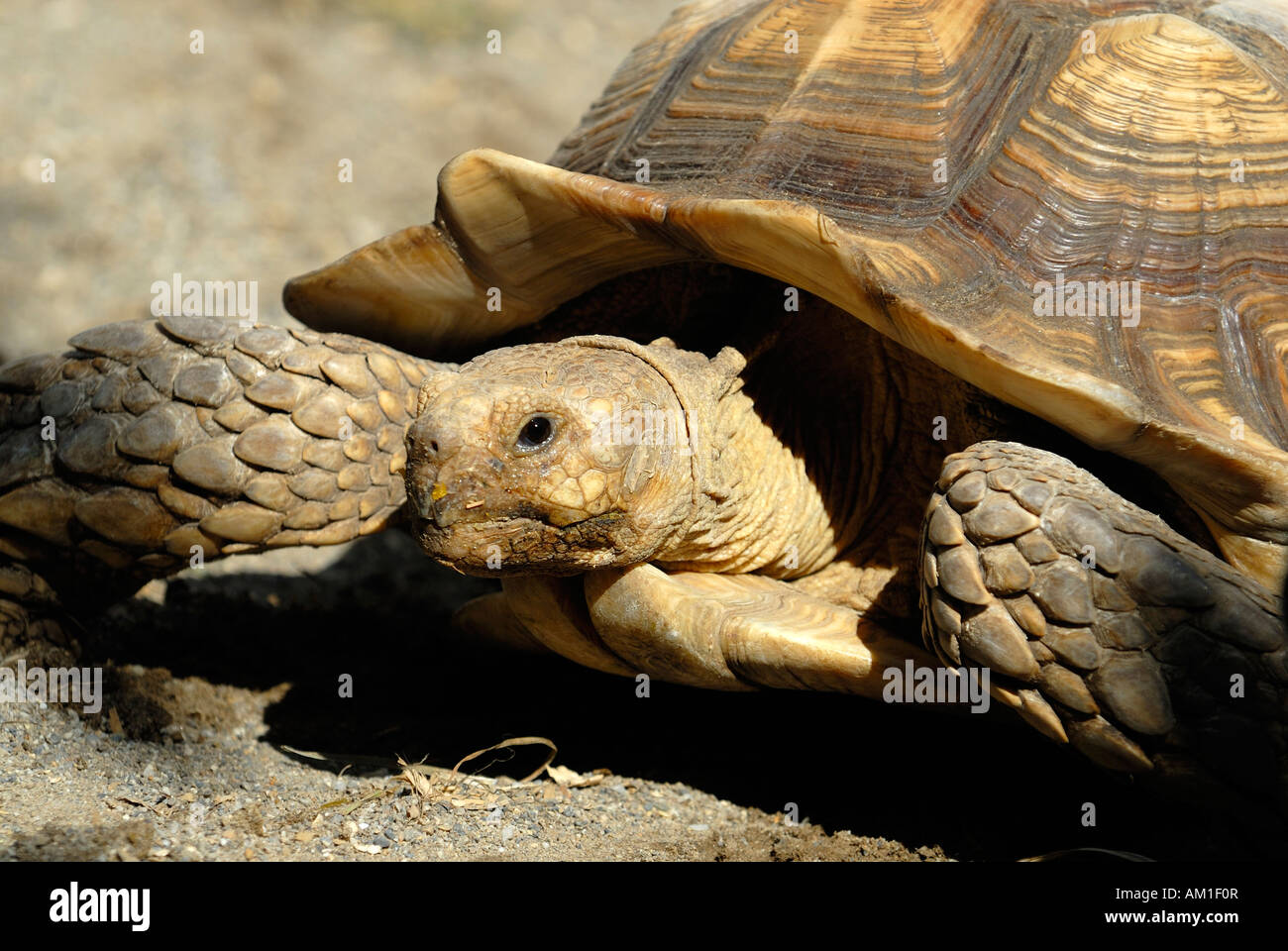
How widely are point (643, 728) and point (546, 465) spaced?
110 centimetres

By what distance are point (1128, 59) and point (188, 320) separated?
2384 millimetres

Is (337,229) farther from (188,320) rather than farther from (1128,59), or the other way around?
(1128,59)

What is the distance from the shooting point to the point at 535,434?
2.18m

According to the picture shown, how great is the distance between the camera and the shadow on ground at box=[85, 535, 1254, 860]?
7.61ft

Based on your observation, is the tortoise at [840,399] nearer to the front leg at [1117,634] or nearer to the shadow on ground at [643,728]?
the front leg at [1117,634]

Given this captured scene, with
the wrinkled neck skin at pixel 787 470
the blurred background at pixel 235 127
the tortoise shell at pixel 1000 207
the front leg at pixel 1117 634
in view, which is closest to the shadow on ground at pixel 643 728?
the front leg at pixel 1117 634

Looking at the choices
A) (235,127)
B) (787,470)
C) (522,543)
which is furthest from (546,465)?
(235,127)

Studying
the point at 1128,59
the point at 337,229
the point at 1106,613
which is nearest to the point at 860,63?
the point at 1128,59

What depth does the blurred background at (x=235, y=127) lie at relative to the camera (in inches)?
212

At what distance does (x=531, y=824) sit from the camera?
2.29m

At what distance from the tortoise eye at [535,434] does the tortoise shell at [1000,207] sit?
0.58 m

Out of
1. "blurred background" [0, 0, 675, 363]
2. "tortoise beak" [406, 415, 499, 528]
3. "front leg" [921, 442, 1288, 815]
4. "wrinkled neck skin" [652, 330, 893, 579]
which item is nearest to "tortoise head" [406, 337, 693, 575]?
"tortoise beak" [406, 415, 499, 528]

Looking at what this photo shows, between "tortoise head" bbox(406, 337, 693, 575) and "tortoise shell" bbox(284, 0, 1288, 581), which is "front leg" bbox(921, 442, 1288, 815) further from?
"tortoise head" bbox(406, 337, 693, 575)

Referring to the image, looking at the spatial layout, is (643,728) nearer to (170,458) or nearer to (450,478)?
(450,478)
